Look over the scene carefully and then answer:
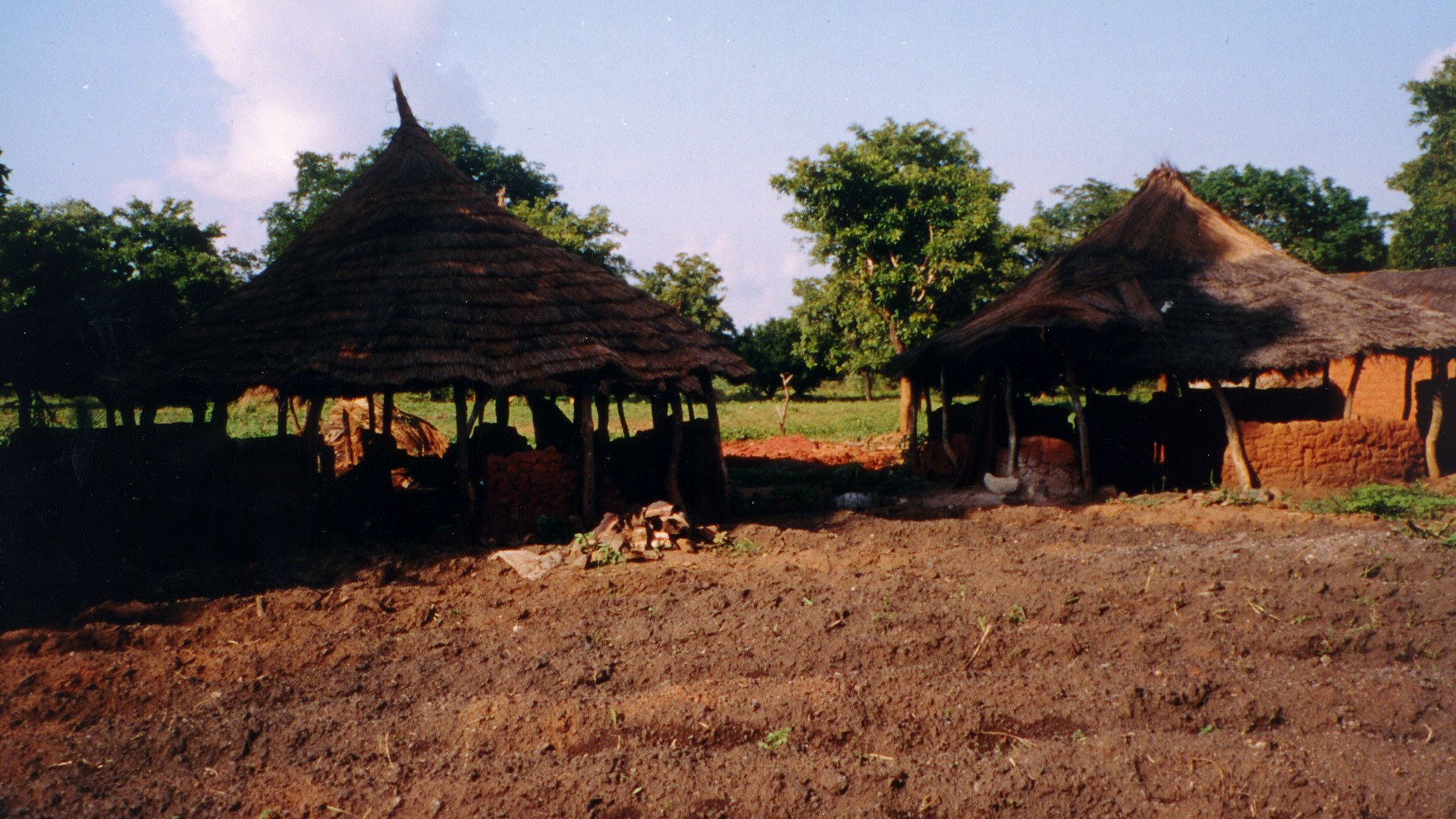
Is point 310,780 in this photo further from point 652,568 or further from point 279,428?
point 279,428

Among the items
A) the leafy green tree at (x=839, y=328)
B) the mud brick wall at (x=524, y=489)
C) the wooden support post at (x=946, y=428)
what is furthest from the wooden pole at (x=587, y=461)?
the leafy green tree at (x=839, y=328)

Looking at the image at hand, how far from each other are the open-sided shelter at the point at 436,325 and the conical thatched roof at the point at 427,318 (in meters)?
0.02

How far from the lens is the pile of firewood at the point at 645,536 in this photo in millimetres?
7501

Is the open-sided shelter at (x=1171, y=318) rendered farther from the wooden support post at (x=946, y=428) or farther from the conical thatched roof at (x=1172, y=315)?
the wooden support post at (x=946, y=428)

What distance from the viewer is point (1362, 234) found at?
28250mm

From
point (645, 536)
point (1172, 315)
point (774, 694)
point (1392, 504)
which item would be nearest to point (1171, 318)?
point (1172, 315)

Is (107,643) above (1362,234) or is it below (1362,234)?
below

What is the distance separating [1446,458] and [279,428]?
1590cm

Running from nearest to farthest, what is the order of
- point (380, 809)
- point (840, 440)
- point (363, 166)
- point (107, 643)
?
point (380, 809), point (107, 643), point (840, 440), point (363, 166)

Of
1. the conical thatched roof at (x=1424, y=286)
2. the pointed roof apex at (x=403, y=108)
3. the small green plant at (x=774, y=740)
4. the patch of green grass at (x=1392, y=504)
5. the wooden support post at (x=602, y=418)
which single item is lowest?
the small green plant at (x=774, y=740)

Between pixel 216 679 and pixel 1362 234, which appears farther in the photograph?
pixel 1362 234

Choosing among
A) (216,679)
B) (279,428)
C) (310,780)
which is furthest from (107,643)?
(279,428)

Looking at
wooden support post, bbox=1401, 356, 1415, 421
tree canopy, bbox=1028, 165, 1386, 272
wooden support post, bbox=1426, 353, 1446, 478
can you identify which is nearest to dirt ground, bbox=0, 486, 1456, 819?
wooden support post, bbox=1426, 353, 1446, 478

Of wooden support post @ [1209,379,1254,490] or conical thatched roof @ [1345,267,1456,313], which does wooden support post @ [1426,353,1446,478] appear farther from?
conical thatched roof @ [1345,267,1456,313]
